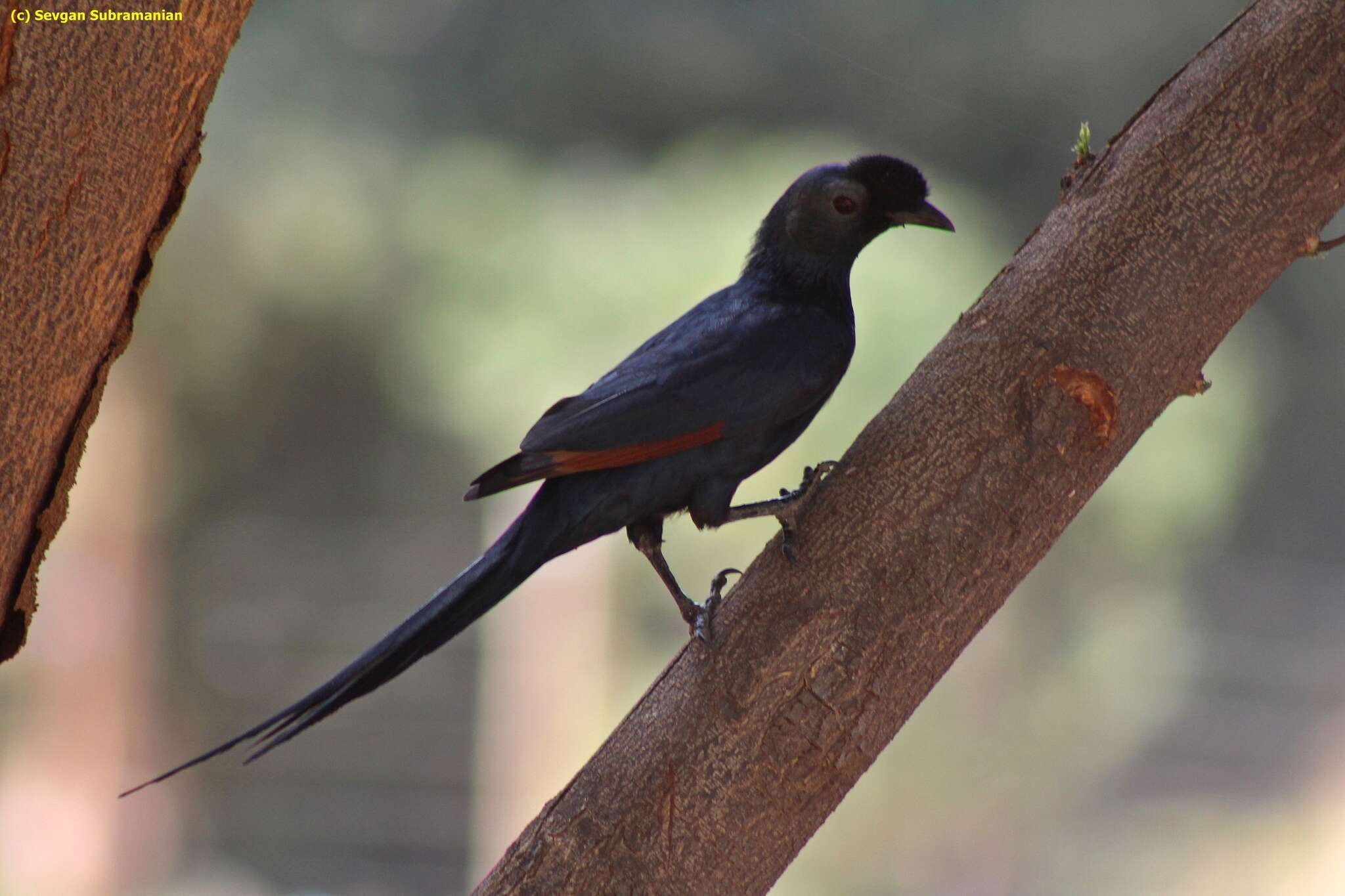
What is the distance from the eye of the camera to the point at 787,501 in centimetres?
204

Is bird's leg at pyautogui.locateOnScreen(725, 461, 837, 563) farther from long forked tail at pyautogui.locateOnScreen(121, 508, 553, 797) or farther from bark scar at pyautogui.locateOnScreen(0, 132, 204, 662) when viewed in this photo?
bark scar at pyautogui.locateOnScreen(0, 132, 204, 662)

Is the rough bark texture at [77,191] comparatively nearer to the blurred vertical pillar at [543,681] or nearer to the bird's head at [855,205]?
the bird's head at [855,205]

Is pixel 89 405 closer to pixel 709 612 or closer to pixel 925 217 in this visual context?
pixel 709 612

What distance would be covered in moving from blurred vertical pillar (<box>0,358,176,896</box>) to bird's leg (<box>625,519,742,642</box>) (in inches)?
168

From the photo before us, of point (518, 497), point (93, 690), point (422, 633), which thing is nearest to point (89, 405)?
point (422, 633)

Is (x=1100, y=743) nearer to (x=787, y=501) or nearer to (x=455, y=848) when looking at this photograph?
(x=455, y=848)

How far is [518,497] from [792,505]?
3542 mm

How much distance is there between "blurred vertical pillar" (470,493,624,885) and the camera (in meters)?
5.41

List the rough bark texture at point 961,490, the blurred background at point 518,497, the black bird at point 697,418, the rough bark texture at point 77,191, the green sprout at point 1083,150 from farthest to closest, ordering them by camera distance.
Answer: the blurred background at point 518,497 < the black bird at point 697,418 < the green sprout at point 1083,150 < the rough bark texture at point 961,490 < the rough bark texture at point 77,191

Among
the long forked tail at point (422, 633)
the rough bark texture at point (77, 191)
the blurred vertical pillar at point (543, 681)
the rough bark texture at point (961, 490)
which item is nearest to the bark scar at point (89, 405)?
the rough bark texture at point (77, 191)

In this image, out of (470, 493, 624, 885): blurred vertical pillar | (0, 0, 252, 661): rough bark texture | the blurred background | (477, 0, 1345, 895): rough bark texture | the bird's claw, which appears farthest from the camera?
the blurred background

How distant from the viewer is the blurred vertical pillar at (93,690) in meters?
6.18

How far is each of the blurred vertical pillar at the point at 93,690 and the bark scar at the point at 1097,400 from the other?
5210 mm

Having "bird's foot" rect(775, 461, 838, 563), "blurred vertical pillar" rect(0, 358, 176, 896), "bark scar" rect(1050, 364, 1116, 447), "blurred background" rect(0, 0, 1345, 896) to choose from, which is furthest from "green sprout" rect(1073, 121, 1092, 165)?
"blurred vertical pillar" rect(0, 358, 176, 896)
